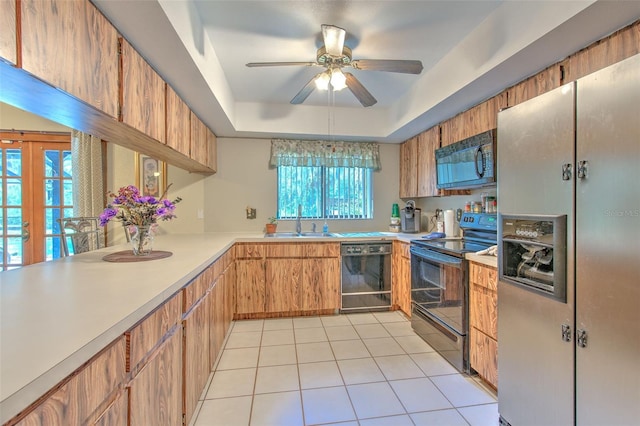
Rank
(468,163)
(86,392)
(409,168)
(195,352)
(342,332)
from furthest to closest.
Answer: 1. (409,168)
2. (342,332)
3. (468,163)
4. (195,352)
5. (86,392)

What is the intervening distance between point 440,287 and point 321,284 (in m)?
1.29

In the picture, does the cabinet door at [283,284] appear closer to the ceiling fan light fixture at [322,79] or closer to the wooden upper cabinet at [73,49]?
the ceiling fan light fixture at [322,79]

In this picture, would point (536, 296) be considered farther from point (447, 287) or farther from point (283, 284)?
point (283, 284)

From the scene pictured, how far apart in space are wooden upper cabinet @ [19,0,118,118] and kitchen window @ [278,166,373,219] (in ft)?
8.12

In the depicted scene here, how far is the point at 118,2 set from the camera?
1245mm

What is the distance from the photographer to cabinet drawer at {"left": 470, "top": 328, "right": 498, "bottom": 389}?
185cm

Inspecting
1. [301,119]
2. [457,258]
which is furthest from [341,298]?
[301,119]

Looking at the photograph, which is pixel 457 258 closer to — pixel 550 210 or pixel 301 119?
pixel 550 210

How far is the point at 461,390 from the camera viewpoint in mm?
1908

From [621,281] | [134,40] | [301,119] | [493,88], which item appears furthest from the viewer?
[301,119]

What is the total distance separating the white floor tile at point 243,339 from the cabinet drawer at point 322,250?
3.12ft

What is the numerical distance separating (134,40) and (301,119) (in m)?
2.13

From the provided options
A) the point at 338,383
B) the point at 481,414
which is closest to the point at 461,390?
the point at 481,414

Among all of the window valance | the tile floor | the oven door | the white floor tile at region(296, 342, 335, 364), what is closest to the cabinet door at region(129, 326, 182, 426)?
the tile floor
